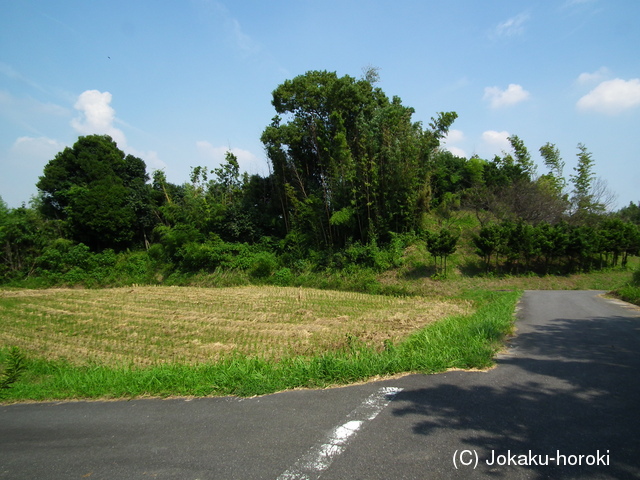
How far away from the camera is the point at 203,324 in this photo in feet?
37.3

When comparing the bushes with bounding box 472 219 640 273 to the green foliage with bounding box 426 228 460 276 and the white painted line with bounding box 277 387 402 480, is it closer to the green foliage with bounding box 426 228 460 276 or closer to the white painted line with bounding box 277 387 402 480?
the green foliage with bounding box 426 228 460 276

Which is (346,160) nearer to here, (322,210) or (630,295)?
(322,210)

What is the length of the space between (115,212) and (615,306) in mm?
28137

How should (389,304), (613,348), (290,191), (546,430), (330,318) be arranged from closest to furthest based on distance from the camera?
(546,430) → (613,348) → (330,318) → (389,304) → (290,191)

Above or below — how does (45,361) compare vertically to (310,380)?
below

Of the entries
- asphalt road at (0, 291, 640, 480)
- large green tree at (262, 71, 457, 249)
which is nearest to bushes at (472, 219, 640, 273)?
large green tree at (262, 71, 457, 249)

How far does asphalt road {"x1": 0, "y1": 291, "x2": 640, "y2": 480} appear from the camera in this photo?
8.99 ft

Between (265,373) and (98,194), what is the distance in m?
26.1

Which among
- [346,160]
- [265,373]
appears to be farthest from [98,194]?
[265,373]

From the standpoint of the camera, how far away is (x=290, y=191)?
23406 mm

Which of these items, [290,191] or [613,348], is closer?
[613,348]

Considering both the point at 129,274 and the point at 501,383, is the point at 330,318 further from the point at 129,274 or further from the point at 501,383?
the point at 129,274

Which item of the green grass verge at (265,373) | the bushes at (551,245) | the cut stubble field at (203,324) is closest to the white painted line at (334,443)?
the green grass verge at (265,373)

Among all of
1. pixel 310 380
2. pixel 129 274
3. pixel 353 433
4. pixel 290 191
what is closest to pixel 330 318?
pixel 310 380
